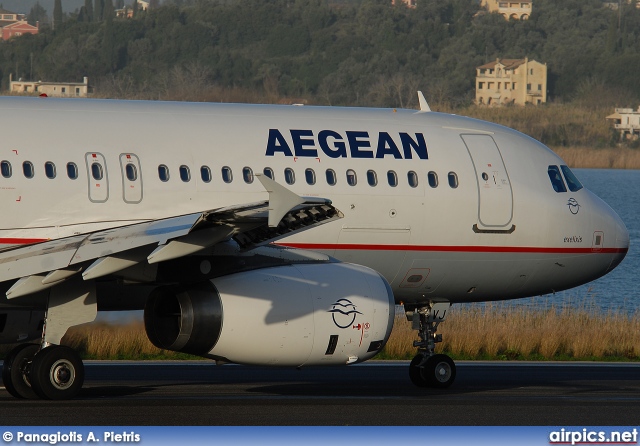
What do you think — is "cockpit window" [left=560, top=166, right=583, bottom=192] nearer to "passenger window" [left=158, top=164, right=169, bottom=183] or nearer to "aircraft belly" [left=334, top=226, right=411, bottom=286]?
"aircraft belly" [left=334, top=226, right=411, bottom=286]

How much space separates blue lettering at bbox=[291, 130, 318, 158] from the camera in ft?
61.5

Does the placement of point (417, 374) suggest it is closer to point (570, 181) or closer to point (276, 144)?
point (570, 181)

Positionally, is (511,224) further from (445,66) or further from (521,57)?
(521,57)

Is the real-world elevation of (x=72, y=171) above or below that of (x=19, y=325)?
above

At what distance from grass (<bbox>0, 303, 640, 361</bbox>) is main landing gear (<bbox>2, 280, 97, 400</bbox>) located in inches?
332

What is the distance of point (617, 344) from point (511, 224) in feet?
32.8

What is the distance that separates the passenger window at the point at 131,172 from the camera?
17547mm

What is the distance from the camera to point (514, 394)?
1953 centimetres

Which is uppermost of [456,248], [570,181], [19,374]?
[570,181]

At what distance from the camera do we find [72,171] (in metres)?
17.3

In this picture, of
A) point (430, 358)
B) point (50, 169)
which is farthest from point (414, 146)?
point (50, 169)

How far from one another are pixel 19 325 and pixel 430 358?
579 centimetres

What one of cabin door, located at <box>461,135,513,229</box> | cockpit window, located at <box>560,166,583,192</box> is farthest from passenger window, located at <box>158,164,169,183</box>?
cockpit window, located at <box>560,166,583,192</box>

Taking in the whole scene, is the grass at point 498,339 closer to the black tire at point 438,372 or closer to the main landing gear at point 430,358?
the main landing gear at point 430,358
